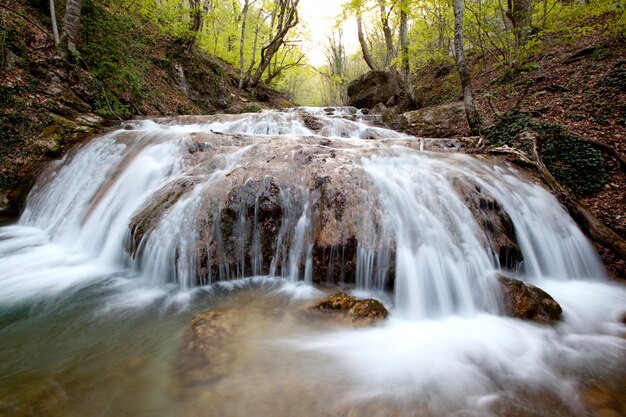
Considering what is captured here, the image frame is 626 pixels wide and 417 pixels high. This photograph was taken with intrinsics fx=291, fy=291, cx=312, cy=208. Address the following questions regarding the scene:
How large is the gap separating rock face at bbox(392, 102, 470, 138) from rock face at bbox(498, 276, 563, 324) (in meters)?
6.02

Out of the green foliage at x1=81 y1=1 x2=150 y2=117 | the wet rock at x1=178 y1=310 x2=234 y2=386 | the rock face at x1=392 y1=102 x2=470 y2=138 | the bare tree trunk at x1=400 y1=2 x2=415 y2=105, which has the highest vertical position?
the bare tree trunk at x1=400 y1=2 x2=415 y2=105

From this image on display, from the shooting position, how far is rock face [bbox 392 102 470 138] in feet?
28.2

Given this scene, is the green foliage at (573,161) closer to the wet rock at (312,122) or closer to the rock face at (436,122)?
the rock face at (436,122)

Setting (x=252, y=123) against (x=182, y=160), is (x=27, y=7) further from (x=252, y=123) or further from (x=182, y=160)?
(x=182, y=160)

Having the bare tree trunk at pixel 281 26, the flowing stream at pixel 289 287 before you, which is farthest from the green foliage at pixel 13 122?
the bare tree trunk at pixel 281 26

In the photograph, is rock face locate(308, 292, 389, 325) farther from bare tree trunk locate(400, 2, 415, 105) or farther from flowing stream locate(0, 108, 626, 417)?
bare tree trunk locate(400, 2, 415, 105)

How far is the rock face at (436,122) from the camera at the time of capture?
8.59 meters

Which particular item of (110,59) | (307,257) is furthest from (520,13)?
(110,59)

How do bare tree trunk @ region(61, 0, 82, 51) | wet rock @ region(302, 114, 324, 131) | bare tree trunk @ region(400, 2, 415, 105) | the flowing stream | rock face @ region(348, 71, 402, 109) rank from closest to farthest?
the flowing stream
bare tree trunk @ region(61, 0, 82, 51)
wet rock @ region(302, 114, 324, 131)
bare tree trunk @ region(400, 2, 415, 105)
rock face @ region(348, 71, 402, 109)

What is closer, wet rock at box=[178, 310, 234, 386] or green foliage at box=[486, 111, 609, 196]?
wet rock at box=[178, 310, 234, 386]

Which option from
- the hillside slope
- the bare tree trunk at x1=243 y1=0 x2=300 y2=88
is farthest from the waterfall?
the bare tree trunk at x1=243 y1=0 x2=300 y2=88

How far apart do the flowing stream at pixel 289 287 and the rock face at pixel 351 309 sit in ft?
0.43

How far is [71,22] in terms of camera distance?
813cm

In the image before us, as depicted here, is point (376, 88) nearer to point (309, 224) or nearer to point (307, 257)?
point (309, 224)
